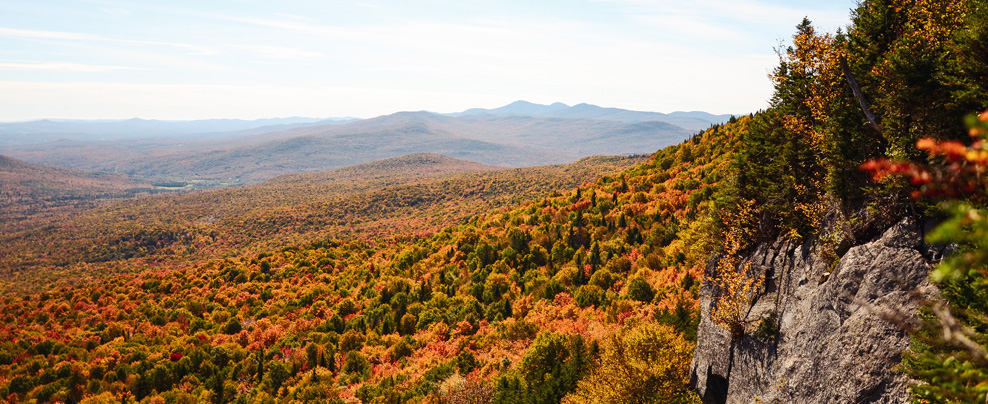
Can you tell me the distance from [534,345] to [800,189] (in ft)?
46.2

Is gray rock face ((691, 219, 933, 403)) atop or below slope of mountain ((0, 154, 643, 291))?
atop

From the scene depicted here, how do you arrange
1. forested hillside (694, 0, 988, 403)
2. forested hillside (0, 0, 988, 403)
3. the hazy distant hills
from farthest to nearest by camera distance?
the hazy distant hills → forested hillside (0, 0, 988, 403) → forested hillside (694, 0, 988, 403)

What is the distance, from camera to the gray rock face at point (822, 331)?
9758 millimetres

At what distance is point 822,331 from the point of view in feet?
38.5

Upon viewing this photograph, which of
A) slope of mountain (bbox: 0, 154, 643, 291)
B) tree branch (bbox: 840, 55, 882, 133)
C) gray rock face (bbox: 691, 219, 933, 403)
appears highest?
tree branch (bbox: 840, 55, 882, 133)

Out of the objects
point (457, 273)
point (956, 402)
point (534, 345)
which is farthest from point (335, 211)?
point (956, 402)

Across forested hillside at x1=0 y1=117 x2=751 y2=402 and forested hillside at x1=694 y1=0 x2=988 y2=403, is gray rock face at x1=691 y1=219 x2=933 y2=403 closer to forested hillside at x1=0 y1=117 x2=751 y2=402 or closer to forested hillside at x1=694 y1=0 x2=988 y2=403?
forested hillside at x1=694 y1=0 x2=988 y2=403

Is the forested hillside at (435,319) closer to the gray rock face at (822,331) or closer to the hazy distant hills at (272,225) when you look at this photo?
the gray rock face at (822,331)

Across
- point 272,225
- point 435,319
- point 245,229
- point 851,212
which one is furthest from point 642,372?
point 245,229

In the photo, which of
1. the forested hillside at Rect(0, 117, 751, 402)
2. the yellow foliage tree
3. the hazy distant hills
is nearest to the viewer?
the yellow foliage tree

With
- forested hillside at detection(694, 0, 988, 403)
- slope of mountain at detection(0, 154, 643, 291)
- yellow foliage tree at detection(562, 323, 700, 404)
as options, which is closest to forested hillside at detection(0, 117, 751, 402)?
yellow foliage tree at detection(562, 323, 700, 404)

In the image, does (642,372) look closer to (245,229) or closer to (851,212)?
(851,212)

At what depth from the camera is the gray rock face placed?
384 inches

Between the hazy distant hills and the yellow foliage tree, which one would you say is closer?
the yellow foliage tree
